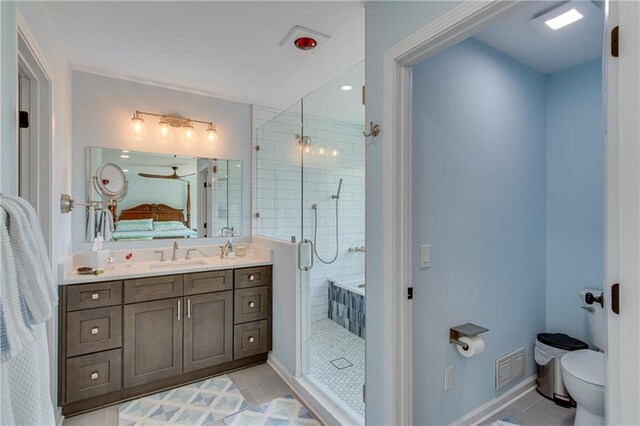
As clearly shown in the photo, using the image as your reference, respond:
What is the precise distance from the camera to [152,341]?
2.31 meters

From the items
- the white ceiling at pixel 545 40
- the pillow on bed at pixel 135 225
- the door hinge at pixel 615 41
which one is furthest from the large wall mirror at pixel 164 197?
the door hinge at pixel 615 41

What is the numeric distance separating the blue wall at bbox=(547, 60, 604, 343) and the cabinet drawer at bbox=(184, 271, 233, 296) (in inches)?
99.9

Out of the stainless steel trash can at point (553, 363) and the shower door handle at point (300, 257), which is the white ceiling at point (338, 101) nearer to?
the shower door handle at point (300, 257)

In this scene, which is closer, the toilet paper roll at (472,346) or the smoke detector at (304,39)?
the toilet paper roll at (472,346)

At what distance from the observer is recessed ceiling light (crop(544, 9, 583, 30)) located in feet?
5.63

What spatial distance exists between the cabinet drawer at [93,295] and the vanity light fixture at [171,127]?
129 cm

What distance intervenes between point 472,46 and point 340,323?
8.23ft

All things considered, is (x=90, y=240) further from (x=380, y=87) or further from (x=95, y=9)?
(x=380, y=87)

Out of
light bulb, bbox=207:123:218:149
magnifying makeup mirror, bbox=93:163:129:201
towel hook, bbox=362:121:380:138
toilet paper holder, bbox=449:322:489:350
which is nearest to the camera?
towel hook, bbox=362:121:380:138

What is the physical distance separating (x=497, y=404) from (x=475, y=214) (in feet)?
4.10

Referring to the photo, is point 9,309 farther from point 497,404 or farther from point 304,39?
point 497,404

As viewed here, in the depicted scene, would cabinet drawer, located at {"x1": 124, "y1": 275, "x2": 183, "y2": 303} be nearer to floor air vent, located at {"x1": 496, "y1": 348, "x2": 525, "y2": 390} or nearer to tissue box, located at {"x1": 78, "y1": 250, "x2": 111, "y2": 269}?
tissue box, located at {"x1": 78, "y1": 250, "x2": 111, "y2": 269}

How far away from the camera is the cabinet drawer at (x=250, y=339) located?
2.62 meters

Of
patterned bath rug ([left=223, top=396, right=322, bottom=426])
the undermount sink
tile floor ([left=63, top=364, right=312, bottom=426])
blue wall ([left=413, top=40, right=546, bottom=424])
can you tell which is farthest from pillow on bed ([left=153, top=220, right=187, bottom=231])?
blue wall ([left=413, top=40, right=546, bottom=424])
